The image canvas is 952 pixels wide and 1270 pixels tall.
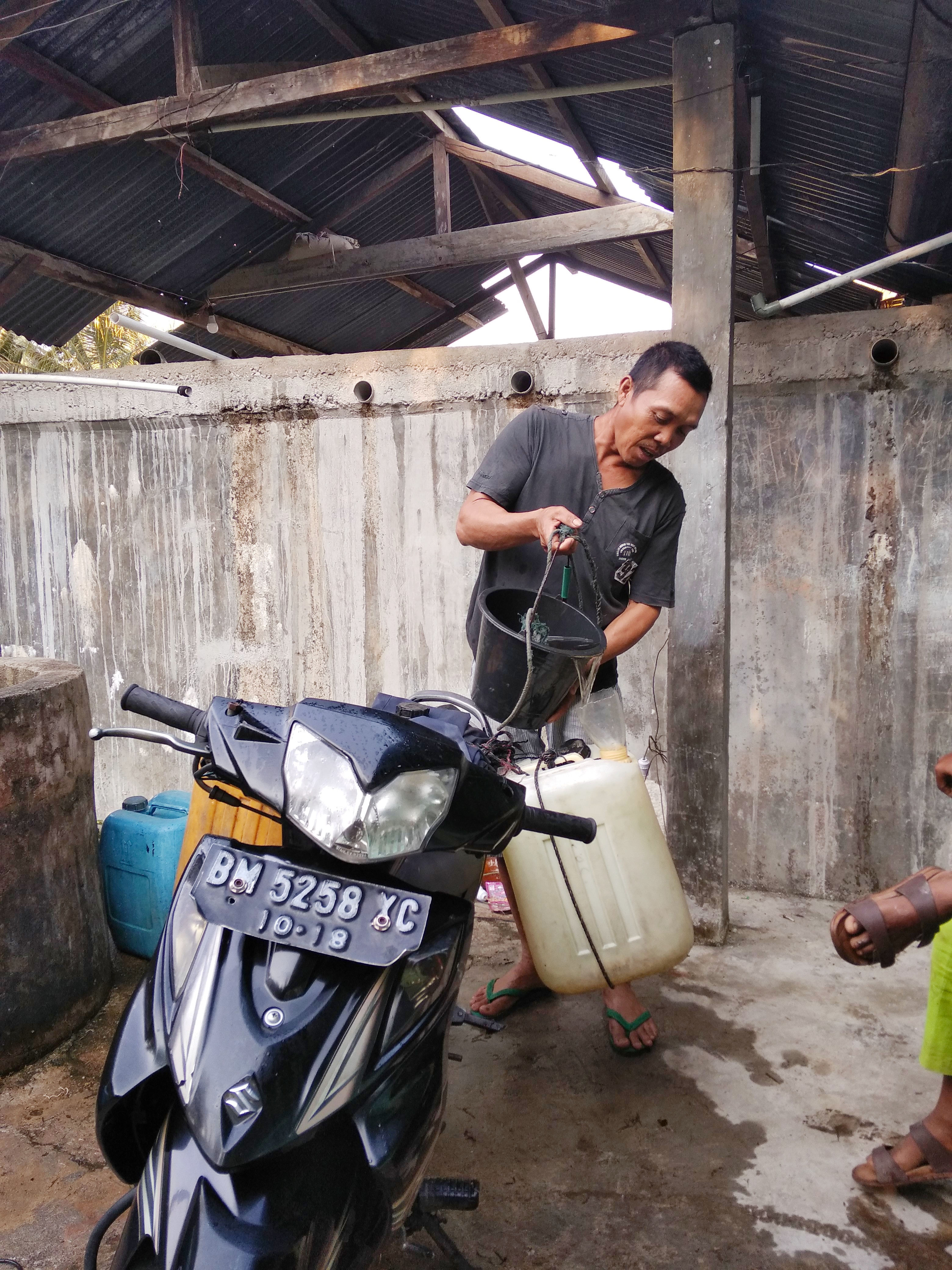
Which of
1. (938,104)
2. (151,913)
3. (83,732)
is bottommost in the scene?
(151,913)

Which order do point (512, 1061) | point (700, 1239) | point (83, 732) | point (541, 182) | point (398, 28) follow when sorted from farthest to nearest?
point (541, 182) → point (398, 28) → point (83, 732) → point (512, 1061) → point (700, 1239)

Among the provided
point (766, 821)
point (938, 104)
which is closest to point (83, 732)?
point (766, 821)

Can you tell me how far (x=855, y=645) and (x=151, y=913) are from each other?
288 cm

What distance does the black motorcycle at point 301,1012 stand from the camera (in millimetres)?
1102

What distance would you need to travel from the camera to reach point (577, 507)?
2.66 m

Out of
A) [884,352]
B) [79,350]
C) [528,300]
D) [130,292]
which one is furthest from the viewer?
[79,350]

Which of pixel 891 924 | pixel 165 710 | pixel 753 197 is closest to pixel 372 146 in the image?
pixel 753 197

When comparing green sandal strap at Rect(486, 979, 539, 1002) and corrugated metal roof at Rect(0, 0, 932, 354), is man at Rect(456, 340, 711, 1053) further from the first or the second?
corrugated metal roof at Rect(0, 0, 932, 354)

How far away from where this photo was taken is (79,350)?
13.3 metres

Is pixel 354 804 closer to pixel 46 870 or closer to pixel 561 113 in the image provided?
pixel 46 870

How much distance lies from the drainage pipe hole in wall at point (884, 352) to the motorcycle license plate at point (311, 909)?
3.16m

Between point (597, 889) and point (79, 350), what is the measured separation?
13.7m

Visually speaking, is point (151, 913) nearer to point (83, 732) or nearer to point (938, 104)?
point (83, 732)

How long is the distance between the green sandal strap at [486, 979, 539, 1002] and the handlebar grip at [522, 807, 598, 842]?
1.44 m
